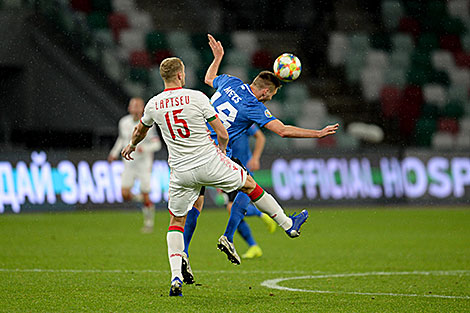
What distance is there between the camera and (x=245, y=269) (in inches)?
354

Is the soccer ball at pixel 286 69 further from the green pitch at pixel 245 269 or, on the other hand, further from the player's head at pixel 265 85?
the green pitch at pixel 245 269

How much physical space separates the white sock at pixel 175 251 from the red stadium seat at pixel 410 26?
19.9 meters

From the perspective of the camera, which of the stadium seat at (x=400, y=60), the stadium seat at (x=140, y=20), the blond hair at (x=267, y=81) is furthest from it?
the stadium seat at (x=400, y=60)

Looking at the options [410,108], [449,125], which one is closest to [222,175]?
[410,108]

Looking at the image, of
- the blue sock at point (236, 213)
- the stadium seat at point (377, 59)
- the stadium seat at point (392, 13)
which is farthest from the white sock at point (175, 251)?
the stadium seat at point (392, 13)

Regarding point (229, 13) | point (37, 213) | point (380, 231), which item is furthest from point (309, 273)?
point (229, 13)

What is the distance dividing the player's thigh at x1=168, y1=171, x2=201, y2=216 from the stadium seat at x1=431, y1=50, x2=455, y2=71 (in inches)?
764

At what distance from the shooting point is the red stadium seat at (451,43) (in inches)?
1012

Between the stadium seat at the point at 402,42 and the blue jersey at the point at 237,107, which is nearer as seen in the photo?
the blue jersey at the point at 237,107

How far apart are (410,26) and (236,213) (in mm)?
18666

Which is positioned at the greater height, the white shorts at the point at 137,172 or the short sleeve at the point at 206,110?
the short sleeve at the point at 206,110

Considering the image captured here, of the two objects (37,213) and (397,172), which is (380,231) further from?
(37,213)

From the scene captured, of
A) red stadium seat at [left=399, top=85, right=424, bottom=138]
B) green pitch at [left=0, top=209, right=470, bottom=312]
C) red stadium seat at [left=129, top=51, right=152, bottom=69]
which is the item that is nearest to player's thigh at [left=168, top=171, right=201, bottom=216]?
green pitch at [left=0, top=209, right=470, bottom=312]

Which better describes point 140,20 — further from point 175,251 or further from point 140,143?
point 175,251
